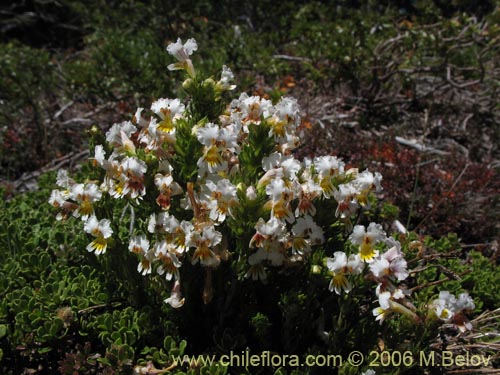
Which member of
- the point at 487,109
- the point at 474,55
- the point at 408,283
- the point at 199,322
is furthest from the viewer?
the point at 474,55

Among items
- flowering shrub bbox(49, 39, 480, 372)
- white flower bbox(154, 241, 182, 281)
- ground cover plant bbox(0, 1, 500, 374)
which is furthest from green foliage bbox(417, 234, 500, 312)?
white flower bbox(154, 241, 182, 281)

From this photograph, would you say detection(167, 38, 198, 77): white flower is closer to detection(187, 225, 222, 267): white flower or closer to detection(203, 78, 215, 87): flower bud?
detection(203, 78, 215, 87): flower bud

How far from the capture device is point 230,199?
1.81 metres

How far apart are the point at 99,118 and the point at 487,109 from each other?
430 cm

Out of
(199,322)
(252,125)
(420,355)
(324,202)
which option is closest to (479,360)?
(420,355)

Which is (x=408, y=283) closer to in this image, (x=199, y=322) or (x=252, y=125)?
(x=199, y=322)

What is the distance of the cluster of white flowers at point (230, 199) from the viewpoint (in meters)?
1.80

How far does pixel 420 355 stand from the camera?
1.82m

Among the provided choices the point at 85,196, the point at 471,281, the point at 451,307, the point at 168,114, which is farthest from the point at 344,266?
the point at 471,281

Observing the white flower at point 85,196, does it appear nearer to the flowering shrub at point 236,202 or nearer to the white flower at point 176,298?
the flowering shrub at point 236,202

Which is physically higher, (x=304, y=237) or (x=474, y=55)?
(x=474, y=55)

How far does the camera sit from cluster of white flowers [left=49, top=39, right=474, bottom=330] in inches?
→ 71.1

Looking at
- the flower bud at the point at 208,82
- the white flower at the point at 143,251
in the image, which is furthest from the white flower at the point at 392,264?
the flower bud at the point at 208,82

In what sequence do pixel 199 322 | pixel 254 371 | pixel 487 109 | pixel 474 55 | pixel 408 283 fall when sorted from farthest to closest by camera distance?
pixel 474 55
pixel 487 109
pixel 408 283
pixel 199 322
pixel 254 371
